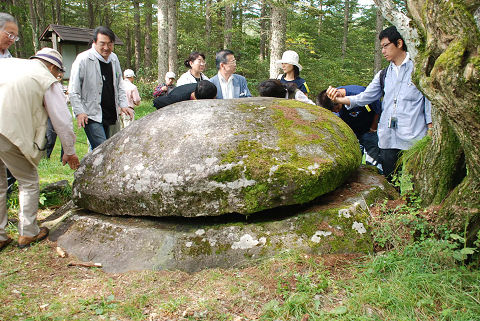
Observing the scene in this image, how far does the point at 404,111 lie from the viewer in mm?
3873

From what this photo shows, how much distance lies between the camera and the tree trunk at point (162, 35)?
13648 mm

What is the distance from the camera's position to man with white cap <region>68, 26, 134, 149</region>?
15.6 feet

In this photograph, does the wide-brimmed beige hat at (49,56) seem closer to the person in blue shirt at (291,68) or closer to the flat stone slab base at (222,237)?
the flat stone slab base at (222,237)

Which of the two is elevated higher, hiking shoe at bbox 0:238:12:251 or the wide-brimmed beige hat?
the wide-brimmed beige hat

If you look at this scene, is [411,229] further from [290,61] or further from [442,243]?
[290,61]

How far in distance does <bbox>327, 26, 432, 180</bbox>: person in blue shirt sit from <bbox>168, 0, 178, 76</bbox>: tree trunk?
443 inches

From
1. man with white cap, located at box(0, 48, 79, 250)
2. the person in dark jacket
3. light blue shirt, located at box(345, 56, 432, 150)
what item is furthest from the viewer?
the person in dark jacket

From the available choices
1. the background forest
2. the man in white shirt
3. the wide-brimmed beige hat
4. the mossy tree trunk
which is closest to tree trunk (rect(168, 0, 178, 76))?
the background forest

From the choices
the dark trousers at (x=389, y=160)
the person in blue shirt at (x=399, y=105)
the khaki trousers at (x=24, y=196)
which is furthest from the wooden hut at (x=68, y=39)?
the dark trousers at (x=389, y=160)

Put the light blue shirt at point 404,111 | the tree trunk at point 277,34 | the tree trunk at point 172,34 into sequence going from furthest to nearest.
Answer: the tree trunk at point 172,34, the tree trunk at point 277,34, the light blue shirt at point 404,111

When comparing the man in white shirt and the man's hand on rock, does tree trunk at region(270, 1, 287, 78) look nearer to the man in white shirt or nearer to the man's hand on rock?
the man in white shirt

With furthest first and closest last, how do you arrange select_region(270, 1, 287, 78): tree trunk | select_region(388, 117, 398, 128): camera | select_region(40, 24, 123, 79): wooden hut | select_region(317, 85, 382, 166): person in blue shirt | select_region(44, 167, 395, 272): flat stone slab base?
select_region(40, 24, 123, 79): wooden hut → select_region(270, 1, 287, 78): tree trunk → select_region(317, 85, 382, 166): person in blue shirt → select_region(388, 117, 398, 128): camera → select_region(44, 167, 395, 272): flat stone slab base

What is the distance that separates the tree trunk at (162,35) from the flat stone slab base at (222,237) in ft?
37.8

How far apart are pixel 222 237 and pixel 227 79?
289cm
